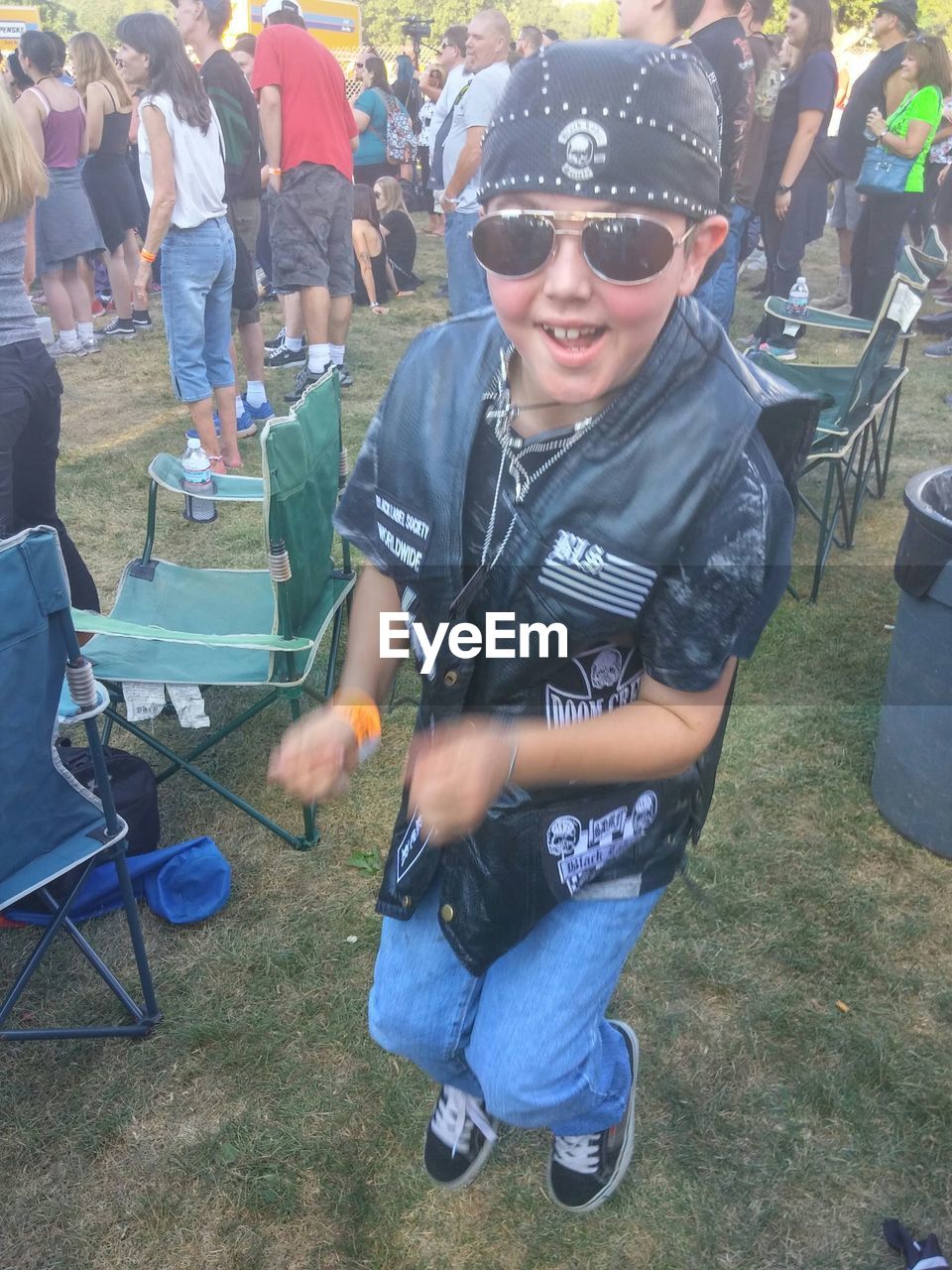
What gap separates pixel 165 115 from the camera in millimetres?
4738

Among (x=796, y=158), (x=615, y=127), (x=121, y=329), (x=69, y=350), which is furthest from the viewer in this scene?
(x=121, y=329)

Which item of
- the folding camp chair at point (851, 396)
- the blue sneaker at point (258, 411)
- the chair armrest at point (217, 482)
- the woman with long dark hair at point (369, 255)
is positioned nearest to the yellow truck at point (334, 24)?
the woman with long dark hair at point (369, 255)

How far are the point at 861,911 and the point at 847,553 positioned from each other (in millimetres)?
2530

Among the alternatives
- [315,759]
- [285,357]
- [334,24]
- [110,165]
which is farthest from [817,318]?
[334,24]

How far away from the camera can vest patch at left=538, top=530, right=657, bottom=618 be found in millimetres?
1376

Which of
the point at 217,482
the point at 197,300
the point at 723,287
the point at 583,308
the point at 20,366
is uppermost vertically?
the point at 583,308

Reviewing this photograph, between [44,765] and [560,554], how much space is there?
4.89 ft

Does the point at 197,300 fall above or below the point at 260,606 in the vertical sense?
above

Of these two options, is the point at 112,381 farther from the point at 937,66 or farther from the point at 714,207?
the point at 714,207

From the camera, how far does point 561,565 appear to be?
1.40 m

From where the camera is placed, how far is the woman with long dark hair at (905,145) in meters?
7.31

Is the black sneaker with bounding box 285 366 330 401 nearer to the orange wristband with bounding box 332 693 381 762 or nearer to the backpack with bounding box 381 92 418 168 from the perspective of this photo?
the backpack with bounding box 381 92 418 168

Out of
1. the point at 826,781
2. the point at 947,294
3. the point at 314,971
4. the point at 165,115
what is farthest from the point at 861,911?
the point at 947,294

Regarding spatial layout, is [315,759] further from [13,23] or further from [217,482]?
[13,23]
